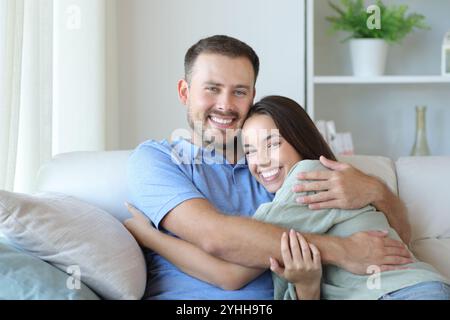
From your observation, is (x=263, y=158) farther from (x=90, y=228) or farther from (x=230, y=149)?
(x=90, y=228)

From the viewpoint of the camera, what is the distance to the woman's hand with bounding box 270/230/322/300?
57.6 inches

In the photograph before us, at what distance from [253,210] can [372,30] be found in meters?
1.68

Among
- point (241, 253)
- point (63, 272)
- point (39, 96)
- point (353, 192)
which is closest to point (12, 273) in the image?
point (63, 272)

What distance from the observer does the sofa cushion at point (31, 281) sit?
1301 mm

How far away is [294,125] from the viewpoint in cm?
170

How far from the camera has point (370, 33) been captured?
316 centimetres

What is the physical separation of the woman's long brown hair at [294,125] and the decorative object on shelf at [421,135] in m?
1.67

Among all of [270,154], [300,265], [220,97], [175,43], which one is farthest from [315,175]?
[175,43]

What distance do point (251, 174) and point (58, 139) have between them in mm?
1092

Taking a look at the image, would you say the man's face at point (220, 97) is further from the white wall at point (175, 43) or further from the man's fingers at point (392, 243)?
the white wall at point (175, 43)

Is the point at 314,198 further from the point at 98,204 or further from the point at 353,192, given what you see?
the point at 98,204

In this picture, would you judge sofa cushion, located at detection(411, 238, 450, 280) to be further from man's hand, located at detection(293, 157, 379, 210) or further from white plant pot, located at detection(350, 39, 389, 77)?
white plant pot, located at detection(350, 39, 389, 77)

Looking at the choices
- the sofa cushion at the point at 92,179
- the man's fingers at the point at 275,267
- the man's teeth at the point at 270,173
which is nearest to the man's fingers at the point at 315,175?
the man's teeth at the point at 270,173
